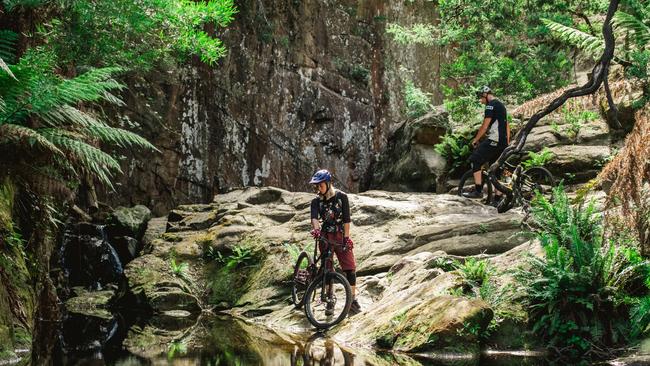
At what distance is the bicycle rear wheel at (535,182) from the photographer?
541 inches

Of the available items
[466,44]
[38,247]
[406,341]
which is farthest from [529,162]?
[38,247]

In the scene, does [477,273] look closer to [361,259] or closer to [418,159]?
[361,259]

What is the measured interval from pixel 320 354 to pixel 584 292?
3.22 metres

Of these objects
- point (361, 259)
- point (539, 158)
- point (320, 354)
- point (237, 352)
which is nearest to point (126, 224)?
point (361, 259)

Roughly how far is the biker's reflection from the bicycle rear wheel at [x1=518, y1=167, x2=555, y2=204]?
5784mm

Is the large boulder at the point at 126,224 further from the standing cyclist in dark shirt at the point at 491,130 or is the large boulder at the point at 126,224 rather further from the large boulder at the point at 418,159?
the standing cyclist in dark shirt at the point at 491,130

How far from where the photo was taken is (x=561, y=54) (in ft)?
62.3

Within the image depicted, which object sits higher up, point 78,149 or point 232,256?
point 78,149

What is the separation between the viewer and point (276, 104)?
24062 millimetres

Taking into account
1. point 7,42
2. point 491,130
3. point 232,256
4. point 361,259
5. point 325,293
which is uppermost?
point 7,42

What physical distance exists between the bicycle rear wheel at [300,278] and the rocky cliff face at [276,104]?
1001 cm

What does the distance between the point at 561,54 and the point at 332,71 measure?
8.85m

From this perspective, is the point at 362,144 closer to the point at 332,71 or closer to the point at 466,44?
the point at 332,71

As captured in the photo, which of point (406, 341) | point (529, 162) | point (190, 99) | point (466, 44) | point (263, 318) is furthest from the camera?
point (190, 99)
